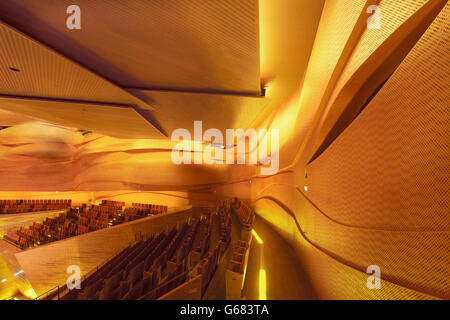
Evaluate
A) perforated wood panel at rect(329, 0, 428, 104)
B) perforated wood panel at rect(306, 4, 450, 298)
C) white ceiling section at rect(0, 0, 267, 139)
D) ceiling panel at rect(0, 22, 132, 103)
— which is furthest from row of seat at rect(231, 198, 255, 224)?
ceiling panel at rect(0, 22, 132, 103)

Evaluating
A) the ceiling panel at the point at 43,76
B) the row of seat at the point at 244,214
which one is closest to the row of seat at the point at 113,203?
the row of seat at the point at 244,214

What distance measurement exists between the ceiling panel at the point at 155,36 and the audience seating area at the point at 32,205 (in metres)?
8.77

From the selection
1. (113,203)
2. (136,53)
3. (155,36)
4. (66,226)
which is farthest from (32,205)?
(155,36)

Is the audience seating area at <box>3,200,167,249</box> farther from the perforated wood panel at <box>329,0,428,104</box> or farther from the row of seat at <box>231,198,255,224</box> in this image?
the perforated wood panel at <box>329,0,428,104</box>

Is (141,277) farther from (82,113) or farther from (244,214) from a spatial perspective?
(82,113)

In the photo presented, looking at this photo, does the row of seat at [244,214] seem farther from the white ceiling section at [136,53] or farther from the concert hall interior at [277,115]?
the white ceiling section at [136,53]

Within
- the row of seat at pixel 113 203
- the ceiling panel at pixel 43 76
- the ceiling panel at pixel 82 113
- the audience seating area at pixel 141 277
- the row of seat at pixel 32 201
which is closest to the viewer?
the audience seating area at pixel 141 277

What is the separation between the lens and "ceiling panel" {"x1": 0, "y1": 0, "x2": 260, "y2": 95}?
1.92 m

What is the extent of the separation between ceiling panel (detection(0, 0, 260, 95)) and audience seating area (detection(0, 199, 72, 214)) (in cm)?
877

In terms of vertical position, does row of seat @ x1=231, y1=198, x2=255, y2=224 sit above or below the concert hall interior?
below

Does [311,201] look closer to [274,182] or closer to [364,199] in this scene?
[364,199]

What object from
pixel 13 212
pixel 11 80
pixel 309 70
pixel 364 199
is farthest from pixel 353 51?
pixel 13 212

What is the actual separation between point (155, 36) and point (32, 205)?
1045 centimetres

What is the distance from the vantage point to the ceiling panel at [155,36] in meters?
1.92
